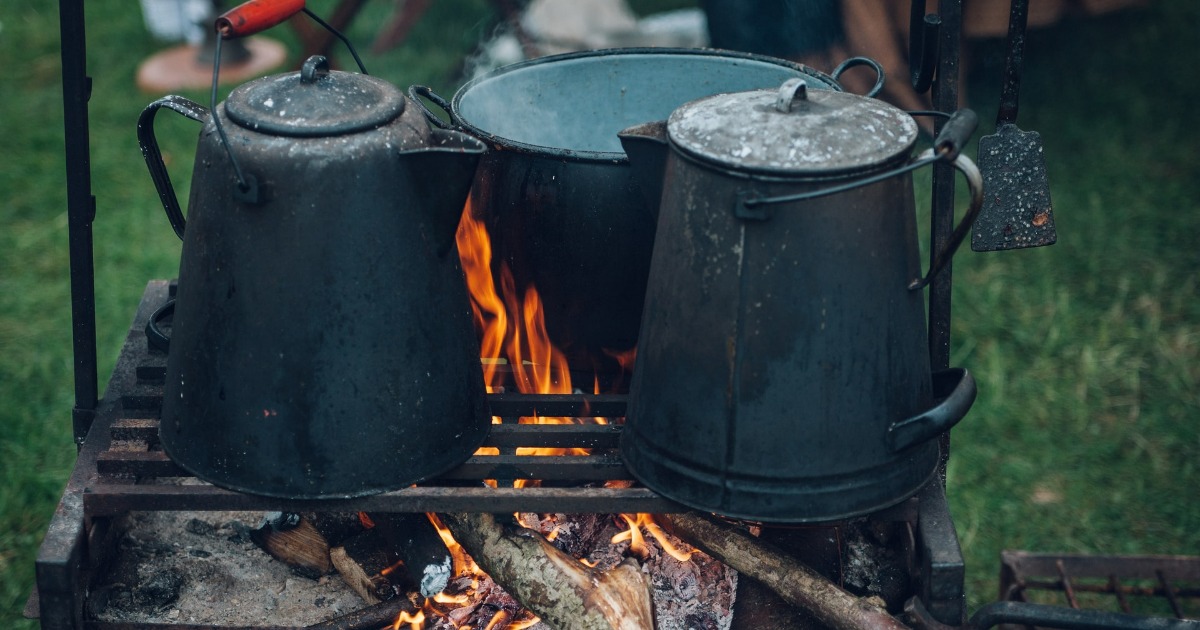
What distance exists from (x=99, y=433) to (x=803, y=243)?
1.25 metres

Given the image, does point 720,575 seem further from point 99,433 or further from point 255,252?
point 99,433

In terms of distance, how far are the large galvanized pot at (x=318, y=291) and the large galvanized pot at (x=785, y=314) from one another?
311mm

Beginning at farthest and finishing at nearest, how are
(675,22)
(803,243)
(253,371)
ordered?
1. (675,22)
2. (253,371)
3. (803,243)

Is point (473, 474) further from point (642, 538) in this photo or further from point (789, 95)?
point (789, 95)

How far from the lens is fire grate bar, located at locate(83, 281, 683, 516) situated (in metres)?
1.68

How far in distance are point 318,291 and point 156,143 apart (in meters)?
0.45

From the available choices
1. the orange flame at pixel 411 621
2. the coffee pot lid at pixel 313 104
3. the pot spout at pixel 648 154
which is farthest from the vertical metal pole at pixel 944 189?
the orange flame at pixel 411 621

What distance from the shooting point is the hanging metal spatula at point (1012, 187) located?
1.77 metres

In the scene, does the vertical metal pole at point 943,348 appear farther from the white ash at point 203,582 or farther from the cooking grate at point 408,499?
the white ash at point 203,582

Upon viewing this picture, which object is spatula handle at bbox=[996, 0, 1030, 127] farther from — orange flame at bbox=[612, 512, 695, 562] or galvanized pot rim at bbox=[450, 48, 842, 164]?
orange flame at bbox=[612, 512, 695, 562]

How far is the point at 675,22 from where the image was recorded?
5191 millimetres

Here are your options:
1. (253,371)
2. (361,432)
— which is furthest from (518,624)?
(253,371)

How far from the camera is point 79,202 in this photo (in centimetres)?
192

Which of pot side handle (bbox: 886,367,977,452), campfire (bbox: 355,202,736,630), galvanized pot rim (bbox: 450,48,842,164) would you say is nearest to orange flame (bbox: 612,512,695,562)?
campfire (bbox: 355,202,736,630)
